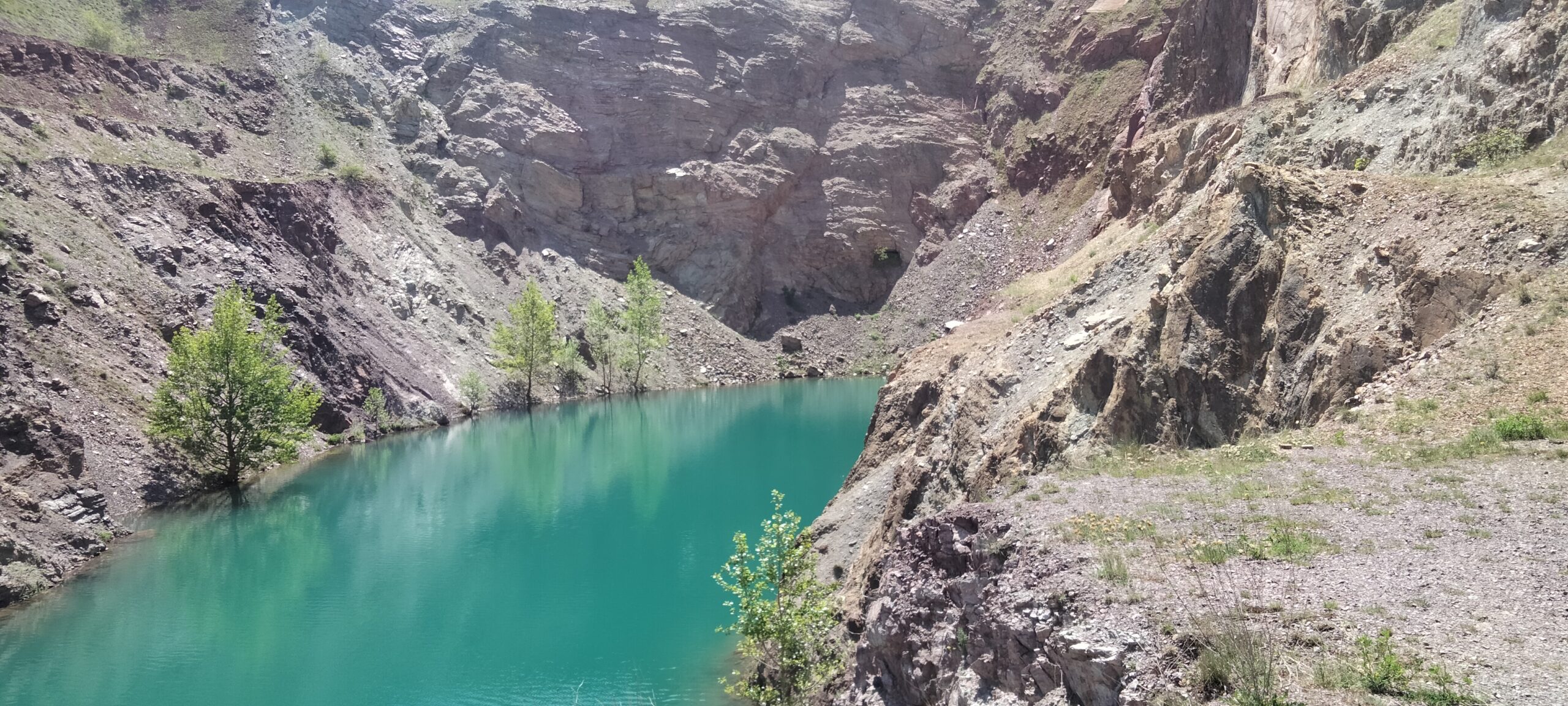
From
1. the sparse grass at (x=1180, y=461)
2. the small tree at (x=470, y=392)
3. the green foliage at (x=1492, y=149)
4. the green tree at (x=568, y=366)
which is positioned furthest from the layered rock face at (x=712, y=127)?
the sparse grass at (x=1180, y=461)

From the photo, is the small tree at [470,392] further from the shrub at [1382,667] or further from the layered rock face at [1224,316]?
the shrub at [1382,667]

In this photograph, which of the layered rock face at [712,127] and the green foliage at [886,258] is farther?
the green foliage at [886,258]

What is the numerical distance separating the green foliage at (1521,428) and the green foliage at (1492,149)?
8601mm

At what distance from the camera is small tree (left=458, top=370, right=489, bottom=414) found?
6258 cm

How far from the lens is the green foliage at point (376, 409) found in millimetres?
53094

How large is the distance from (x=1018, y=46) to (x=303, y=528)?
84.9 meters

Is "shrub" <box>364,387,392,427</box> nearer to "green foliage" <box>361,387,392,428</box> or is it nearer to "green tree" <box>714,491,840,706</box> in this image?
"green foliage" <box>361,387,392,428</box>

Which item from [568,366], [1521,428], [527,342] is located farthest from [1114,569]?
[568,366]

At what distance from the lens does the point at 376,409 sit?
2112 inches

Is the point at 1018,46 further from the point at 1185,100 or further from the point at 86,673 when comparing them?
the point at 86,673

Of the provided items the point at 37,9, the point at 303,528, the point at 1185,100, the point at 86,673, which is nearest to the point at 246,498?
the point at 303,528

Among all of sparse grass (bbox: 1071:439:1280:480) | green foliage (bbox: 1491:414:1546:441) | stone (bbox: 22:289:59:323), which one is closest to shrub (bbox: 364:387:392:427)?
stone (bbox: 22:289:59:323)

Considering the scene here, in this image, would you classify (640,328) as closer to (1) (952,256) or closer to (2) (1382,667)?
(1) (952,256)

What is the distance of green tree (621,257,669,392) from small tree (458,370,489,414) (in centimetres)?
1371
